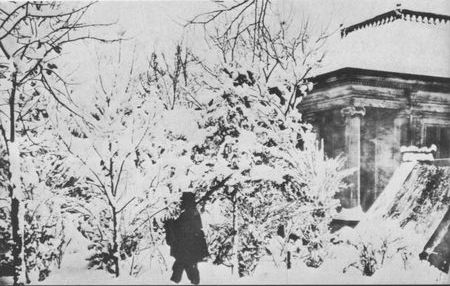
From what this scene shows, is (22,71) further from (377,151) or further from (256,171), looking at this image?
(377,151)

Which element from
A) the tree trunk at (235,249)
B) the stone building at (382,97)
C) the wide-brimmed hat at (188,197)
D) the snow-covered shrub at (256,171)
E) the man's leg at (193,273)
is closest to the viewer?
the man's leg at (193,273)

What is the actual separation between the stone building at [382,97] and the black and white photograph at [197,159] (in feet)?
0.11

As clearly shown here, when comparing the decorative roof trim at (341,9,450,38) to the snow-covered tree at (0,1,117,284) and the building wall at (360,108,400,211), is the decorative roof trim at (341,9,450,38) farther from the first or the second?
the snow-covered tree at (0,1,117,284)

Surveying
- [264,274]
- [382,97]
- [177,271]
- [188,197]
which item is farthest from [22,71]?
[382,97]

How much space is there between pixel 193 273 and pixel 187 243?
0.37 metres

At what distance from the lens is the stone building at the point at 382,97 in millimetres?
6557

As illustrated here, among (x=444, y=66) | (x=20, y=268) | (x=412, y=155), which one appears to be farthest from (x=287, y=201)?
(x=20, y=268)

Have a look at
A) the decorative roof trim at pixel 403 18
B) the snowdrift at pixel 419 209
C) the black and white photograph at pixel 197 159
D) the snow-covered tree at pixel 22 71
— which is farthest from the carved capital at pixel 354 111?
the snow-covered tree at pixel 22 71

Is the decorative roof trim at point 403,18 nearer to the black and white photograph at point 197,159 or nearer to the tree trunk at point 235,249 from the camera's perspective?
the black and white photograph at point 197,159

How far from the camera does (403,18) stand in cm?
658

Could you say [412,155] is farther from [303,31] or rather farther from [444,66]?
[303,31]

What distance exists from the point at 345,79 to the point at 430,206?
2300 mm

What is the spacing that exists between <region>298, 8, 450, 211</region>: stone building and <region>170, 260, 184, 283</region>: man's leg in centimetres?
261

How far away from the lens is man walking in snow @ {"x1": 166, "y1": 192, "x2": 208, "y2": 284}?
18.5 feet
